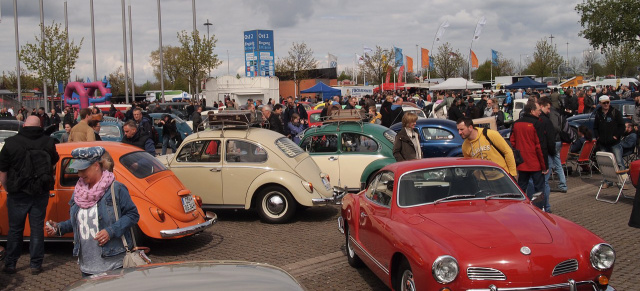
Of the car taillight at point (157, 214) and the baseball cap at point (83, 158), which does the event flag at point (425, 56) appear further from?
the baseball cap at point (83, 158)

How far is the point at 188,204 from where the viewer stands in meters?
8.48

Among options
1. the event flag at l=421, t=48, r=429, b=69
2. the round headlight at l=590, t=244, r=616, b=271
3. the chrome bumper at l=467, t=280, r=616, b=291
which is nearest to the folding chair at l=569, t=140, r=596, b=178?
the round headlight at l=590, t=244, r=616, b=271

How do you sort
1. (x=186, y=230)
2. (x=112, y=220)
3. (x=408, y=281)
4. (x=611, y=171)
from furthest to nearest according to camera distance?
(x=611, y=171), (x=186, y=230), (x=408, y=281), (x=112, y=220)

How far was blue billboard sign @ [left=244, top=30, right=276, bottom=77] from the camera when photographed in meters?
48.0

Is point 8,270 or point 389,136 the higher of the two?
point 389,136

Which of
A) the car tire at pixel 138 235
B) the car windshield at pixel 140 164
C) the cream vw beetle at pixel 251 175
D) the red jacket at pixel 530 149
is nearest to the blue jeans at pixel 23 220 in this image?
the car tire at pixel 138 235

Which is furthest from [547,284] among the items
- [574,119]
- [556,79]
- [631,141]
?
[556,79]

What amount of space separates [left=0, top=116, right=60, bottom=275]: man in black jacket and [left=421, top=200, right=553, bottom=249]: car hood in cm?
463

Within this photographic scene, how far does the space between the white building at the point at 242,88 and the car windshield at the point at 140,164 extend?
106 ft

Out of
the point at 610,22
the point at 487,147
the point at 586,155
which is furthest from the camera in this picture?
the point at 610,22

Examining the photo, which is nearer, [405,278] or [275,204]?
[405,278]

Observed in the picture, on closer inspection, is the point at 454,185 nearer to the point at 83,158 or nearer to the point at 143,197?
the point at 83,158

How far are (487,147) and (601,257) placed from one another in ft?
11.3

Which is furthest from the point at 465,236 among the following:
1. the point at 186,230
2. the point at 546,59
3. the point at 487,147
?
the point at 546,59
